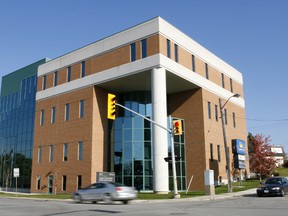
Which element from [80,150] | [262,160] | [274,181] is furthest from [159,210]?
[262,160]

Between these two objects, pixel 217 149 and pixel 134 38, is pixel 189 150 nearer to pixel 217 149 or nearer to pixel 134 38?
pixel 217 149

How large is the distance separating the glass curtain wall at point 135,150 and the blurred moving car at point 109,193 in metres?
13.9

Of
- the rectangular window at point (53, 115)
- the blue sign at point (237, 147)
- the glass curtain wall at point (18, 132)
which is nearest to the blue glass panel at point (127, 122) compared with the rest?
the rectangular window at point (53, 115)

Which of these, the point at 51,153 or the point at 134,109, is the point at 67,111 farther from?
the point at 134,109

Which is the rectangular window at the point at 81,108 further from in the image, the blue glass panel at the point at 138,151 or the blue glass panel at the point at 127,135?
the blue glass panel at the point at 138,151

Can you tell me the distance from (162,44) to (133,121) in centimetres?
904

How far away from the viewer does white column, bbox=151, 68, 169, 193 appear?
102 feet

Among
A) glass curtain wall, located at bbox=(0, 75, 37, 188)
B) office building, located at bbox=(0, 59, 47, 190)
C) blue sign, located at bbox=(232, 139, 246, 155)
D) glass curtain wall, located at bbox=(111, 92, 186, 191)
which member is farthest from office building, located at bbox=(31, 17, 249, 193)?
office building, located at bbox=(0, 59, 47, 190)

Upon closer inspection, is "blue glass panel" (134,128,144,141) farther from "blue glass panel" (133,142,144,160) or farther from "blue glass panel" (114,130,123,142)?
"blue glass panel" (114,130,123,142)

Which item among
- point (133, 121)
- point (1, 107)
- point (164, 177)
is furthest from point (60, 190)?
point (1, 107)

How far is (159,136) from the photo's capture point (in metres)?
32.0

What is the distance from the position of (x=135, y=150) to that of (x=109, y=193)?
52.3ft

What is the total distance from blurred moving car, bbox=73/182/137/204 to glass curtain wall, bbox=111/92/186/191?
546 inches

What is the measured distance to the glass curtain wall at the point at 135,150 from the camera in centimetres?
3581
